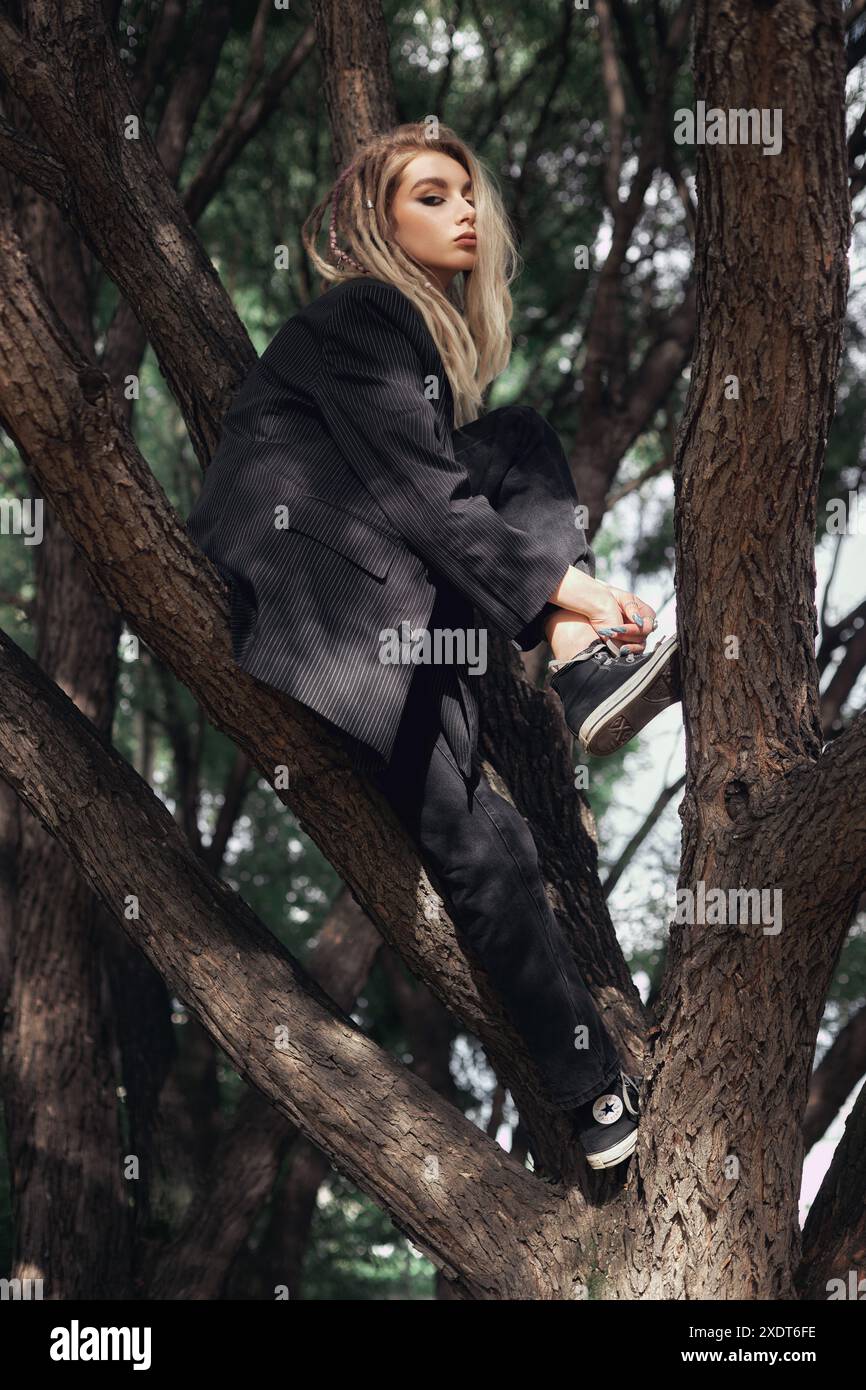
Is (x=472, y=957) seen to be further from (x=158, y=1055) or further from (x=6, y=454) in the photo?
(x=6, y=454)

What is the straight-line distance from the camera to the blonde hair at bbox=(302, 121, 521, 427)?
270 cm

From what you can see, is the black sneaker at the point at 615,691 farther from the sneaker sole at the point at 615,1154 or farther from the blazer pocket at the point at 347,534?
the sneaker sole at the point at 615,1154

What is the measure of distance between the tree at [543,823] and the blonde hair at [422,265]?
0.36 metres

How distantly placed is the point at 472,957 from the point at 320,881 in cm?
418

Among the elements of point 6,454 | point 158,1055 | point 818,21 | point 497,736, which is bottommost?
point 158,1055

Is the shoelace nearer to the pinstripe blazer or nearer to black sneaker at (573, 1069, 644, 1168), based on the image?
black sneaker at (573, 1069, 644, 1168)

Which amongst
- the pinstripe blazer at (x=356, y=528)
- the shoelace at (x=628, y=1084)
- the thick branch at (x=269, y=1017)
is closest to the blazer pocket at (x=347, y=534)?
the pinstripe blazer at (x=356, y=528)

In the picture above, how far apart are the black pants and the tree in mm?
74

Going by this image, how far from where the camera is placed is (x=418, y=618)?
245 centimetres

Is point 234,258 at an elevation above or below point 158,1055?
above

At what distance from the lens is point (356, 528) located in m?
2.46

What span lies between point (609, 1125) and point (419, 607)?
3.21 ft

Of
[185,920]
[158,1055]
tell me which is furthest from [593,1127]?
[158,1055]

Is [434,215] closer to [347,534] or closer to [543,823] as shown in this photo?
[347,534]
